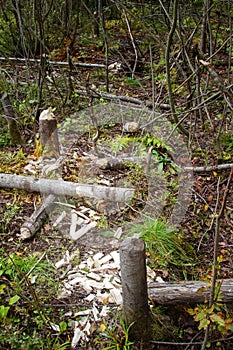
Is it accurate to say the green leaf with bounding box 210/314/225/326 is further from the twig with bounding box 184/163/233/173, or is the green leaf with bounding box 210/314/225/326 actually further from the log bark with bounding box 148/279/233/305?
the twig with bounding box 184/163/233/173

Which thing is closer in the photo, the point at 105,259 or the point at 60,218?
the point at 105,259

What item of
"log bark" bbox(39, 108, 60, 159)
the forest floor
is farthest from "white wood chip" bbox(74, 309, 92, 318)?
"log bark" bbox(39, 108, 60, 159)

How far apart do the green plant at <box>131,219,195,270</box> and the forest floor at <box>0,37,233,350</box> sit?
0.04 meters

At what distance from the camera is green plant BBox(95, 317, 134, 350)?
2.49 metres

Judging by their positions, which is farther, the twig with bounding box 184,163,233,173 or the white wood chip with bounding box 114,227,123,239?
the twig with bounding box 184,163,233,173

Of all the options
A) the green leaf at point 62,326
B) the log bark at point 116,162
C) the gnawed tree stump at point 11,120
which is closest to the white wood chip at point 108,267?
the green leaf at point 62,326

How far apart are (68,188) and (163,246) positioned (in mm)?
1116

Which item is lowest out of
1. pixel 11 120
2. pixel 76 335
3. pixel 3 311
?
pixel 76 335

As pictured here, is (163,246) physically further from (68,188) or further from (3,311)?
(3,311)

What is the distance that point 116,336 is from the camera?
253 cm

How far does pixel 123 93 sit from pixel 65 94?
941 millimetres

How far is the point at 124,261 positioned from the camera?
7.45ft

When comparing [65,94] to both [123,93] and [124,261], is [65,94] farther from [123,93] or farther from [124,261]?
[124,261]

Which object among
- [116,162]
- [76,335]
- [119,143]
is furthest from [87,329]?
[119,143]
